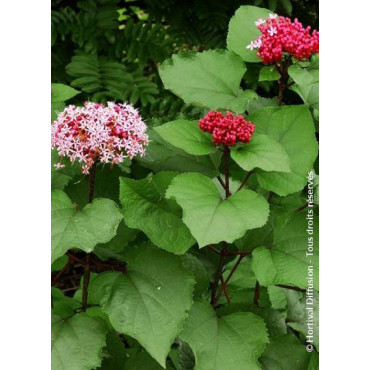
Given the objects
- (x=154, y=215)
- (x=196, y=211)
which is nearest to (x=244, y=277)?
(x=154, y=215)

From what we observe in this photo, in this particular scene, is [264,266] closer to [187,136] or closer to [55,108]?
[187,136]

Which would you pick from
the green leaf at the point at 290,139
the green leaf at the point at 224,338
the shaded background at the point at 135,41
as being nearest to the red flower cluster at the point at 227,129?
the green leaf at the point at 290,139

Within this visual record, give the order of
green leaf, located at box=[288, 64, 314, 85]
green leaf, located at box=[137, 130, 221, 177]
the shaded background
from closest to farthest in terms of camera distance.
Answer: green leaf, located at box=[288, 64, 314, 85]
green leaf, located at box=[137, 130, 221, 177]
the shaded background

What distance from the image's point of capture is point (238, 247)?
1315mm

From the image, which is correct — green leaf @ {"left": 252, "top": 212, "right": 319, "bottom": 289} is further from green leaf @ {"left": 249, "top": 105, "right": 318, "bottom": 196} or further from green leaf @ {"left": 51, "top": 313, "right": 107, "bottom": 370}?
green leaf @ {"left": 51, "top": 313, "right": 107, "bottom": 370}

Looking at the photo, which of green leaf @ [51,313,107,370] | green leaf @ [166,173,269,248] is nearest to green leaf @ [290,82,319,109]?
green leaf @ [166,173,269,248]

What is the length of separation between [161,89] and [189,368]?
1407mm

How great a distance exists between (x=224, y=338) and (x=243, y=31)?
699mm

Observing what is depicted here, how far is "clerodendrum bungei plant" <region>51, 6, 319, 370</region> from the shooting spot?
1086mm

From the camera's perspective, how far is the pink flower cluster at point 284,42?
1223 millimetres

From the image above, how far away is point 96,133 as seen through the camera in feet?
3.68

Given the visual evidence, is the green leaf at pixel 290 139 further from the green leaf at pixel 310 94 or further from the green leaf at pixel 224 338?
the green leaf at pixel 224 338

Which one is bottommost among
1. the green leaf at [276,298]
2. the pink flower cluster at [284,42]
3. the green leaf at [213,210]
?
the green leaf at [276,298]
